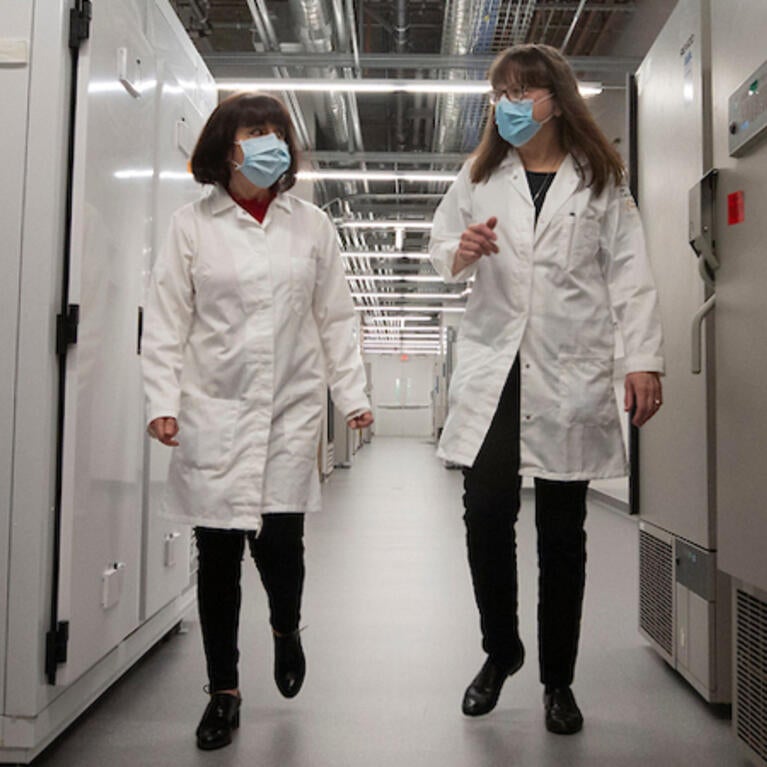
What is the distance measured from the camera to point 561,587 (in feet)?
5.31

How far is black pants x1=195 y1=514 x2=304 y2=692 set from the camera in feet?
5.20

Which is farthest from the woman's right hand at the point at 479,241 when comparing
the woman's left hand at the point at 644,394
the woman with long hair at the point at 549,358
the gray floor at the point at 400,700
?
the gray floor at the point at 400,700

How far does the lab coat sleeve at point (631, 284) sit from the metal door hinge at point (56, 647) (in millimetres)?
1207

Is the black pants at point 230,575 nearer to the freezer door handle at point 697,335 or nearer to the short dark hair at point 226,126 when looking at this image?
the short dark hair at point 226,126

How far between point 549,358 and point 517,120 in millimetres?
491

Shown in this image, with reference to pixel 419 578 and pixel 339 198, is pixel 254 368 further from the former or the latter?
pixel 339 198

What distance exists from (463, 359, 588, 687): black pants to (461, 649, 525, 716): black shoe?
0.06 m

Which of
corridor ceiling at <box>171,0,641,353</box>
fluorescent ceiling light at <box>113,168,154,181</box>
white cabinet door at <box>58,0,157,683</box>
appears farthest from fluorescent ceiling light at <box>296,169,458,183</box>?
white cabinet door at <box>58,0,157,683</box>

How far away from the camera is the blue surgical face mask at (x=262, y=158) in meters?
1.59

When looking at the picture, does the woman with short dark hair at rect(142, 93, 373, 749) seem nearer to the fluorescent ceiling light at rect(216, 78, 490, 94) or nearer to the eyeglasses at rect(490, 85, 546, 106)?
the eyeglasses at rect(490, 85, 546, 106)

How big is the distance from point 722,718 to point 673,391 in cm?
78

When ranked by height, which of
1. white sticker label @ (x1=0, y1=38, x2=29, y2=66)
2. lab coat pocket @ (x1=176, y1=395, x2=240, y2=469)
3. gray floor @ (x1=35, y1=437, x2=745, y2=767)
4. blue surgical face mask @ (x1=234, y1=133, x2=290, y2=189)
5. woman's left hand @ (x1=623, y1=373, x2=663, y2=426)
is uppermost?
white sticker label @ (x1=0, y1=38, x2=29, y2=66)

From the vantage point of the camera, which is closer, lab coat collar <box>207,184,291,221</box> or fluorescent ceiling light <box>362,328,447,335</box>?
lab coat collar <box>207,184,291,221</box>

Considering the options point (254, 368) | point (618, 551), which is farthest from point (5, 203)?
point (618, 551)
